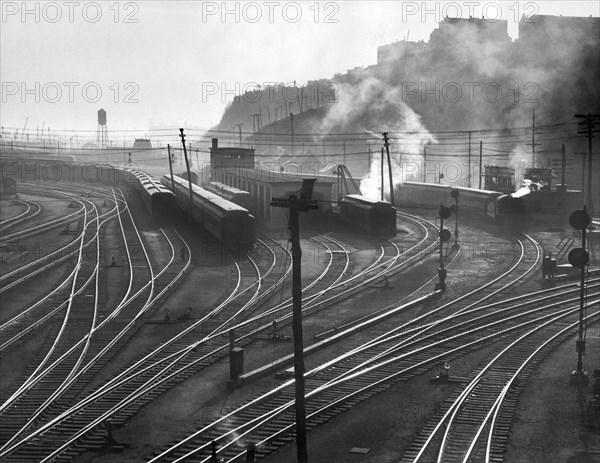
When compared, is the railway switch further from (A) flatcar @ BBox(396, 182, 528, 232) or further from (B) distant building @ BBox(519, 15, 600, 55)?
(B) distant building @ BBox(519, 15, 600, 55)

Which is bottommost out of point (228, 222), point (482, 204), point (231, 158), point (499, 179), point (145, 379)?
point (145, 379)

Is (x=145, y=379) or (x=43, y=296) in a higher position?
(x=43, y=296)

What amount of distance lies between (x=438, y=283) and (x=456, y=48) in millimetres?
90244

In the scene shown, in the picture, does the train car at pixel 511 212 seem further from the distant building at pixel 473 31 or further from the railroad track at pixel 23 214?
the distant building at pixel 473 31

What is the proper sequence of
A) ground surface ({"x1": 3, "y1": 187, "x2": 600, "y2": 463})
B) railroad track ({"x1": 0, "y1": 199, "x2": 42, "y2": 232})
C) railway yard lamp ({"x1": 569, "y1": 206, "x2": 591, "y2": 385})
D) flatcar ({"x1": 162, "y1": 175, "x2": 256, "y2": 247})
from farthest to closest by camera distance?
railroad track ({"x1": 0, "y1": 199, "x2": 42, "y2": 232}) < flatcar ({"x1": 162, "y1": 175, "x2": 256, "y2": 247}) < railway yard lamp ({"x1": 569, "y1": 206, "x2": 591, "y2": 385}) < ground surface ({"x1": 3, "y1": 187, "x2": 600, "y2": 463})

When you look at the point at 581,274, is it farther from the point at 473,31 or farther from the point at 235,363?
the point at 473,31

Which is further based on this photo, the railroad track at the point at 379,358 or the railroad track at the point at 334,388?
the railroad track at the point at 334,388

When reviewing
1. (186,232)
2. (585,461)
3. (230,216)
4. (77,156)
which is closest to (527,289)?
(230,216)

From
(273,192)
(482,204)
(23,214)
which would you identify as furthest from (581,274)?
(23,214)

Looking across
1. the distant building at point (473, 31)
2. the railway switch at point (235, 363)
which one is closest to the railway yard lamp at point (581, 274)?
the railway switch at point (235, 363)

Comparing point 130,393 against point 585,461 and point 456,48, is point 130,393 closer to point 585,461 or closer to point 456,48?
point 585,461

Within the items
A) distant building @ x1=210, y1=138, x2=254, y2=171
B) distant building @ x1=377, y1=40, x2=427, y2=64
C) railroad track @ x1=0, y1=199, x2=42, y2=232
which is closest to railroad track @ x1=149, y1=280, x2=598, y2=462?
railroad track @ x1=0, y1=199, x2=42, y2=232

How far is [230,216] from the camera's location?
37531 millimetres

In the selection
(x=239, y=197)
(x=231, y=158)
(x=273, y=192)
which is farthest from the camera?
(x=231, y=158)
